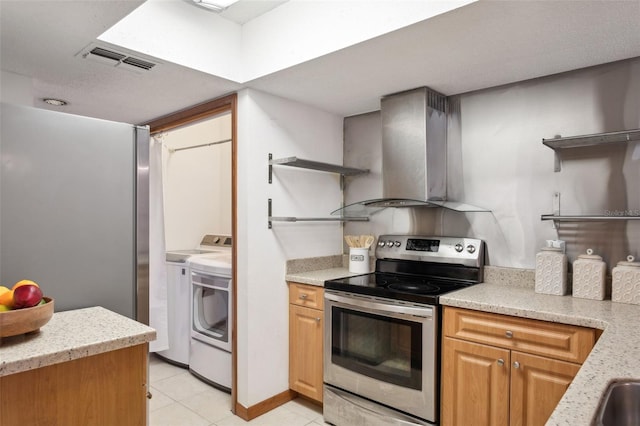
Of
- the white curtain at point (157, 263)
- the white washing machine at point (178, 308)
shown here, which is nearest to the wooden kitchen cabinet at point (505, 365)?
the white washing machine at point (178, 308)

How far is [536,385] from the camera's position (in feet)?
5.59

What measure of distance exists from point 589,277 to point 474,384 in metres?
0.76

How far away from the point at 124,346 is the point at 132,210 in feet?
2.18

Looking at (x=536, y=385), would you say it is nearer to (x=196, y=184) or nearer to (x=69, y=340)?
(x=69, y=340)

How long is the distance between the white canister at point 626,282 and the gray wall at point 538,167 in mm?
165

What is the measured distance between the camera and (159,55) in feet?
6.47

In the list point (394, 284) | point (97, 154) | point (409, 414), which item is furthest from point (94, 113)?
point (409, 414)

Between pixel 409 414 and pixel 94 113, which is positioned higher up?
pixel 94 113

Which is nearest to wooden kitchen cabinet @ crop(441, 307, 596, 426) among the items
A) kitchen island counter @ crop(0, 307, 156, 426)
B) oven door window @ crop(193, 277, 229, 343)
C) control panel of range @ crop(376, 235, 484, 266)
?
control panel of range @ crop(376, 235, 484, 266)

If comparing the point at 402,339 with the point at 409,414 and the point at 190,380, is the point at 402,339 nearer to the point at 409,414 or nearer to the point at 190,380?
the point at 409,414

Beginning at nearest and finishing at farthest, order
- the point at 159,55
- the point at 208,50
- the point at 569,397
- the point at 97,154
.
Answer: the point at 569,397, the point at 97,154, the point at 159,55, the point at 208,50

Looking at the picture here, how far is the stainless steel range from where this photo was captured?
2008 mm

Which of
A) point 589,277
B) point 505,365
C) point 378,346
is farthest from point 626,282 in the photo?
point 378,346

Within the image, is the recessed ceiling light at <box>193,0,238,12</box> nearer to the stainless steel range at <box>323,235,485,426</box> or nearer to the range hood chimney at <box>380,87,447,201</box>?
the range hood chimney at <box>380,87,447,201</box>
